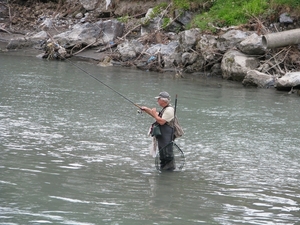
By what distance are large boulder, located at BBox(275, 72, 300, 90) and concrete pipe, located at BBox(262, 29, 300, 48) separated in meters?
1.78

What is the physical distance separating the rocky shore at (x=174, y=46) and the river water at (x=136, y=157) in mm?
2026

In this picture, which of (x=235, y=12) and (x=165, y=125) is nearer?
(x=165, y=125)

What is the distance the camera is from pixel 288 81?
20234mm

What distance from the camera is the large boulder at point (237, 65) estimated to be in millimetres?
22047

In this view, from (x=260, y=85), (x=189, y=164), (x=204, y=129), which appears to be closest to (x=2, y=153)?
(x=189, y=164)

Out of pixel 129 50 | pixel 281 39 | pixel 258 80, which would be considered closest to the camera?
pixel 258 80

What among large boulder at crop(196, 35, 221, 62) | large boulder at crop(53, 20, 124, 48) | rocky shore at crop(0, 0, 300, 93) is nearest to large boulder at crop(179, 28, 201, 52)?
rocky shore at crop(0, 0, 300, 93)

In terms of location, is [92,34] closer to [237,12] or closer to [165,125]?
[237,12]

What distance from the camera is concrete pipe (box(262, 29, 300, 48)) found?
21.9 meters

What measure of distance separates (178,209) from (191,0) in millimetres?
20424

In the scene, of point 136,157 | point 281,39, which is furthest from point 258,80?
point 136,157

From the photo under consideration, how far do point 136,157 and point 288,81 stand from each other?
32.8 feet

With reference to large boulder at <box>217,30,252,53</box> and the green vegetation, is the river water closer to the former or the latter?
large boulder at <box>217,30,252,53</box>

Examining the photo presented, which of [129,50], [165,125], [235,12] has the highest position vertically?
[235,12]
